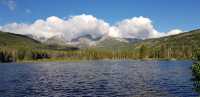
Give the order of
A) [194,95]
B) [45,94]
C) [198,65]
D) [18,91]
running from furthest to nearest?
[18,91] < [45,94] < [194,95] < [198,65]

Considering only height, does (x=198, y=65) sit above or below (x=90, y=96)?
above

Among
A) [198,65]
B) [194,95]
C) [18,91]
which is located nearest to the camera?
[198,65]

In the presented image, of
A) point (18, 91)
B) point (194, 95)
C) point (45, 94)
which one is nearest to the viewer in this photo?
point (194, 95)

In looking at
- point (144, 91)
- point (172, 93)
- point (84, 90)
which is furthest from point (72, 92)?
point (172, 93)

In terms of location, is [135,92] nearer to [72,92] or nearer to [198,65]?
[72,92]

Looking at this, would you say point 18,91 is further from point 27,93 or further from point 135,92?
point 135,92

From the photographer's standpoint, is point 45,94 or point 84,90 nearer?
point 45,94

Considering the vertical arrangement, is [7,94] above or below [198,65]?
below

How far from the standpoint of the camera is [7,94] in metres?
72.6

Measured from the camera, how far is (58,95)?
70125mm

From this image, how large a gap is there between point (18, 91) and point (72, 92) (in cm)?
1374

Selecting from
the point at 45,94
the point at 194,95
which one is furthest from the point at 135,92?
the point at 45,94

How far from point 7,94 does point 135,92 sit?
29176 millimetres

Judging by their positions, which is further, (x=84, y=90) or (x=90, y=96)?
(x=84, y=90)
